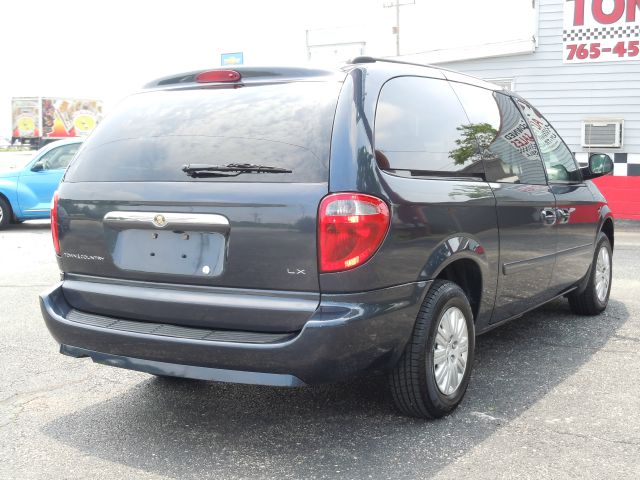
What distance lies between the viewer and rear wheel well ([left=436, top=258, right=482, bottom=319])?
12.5 feet

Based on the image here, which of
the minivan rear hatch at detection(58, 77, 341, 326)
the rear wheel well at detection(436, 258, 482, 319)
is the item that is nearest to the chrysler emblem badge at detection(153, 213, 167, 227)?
the minivan rear hatch at detection(58, 77, 341, 326)

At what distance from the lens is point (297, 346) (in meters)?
3.01

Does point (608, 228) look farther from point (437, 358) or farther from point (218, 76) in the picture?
point (218, 76)

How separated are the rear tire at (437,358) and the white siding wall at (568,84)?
1046 cm

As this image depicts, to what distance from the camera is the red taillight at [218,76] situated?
3.54 metres

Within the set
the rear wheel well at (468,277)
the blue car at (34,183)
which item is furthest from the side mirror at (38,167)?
the rear wheel well at (468,277)

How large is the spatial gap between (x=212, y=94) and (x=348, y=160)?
835mm

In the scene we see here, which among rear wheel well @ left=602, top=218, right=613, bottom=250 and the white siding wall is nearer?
rear wheel well @ left=602, top=218, right=613, bottom=250

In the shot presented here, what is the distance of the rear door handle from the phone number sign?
9.60 meters

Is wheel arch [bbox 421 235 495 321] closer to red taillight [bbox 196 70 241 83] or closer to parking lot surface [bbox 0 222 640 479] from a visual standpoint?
parking lot surface [bbox 0 222 640 479]

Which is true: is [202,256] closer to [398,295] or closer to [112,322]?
[112,322]

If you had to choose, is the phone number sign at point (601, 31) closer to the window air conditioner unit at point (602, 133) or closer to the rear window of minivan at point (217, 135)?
the window air conditioner unit at point (602, 133)

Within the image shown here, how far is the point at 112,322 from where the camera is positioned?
3436 mm

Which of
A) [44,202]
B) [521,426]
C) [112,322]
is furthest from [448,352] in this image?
[44,202]
